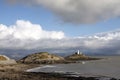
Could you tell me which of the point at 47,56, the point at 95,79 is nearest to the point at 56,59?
the point at 47,56

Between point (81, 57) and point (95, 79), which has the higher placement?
point (81, 57)

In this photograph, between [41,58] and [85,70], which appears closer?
[85,70]

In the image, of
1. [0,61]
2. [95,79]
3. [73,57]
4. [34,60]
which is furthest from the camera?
[73,57]

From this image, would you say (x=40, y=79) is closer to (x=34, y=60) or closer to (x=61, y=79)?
(x=61, y=79)

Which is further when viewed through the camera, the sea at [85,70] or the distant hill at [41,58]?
the distant hill at [41,58]

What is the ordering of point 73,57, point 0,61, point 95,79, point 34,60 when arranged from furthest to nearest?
1. point 73,57
2. point 34,60
3. point 0,61
4. point 95,79

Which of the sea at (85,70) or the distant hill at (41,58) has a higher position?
the distant hill at (41,58)

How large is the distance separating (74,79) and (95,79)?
4148 mm

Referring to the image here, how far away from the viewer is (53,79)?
5266cm

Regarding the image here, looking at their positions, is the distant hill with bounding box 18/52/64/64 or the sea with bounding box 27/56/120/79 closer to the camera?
the sea with bounding box 27/56/120/79

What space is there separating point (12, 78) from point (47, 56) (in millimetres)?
89626

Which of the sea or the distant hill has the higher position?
the distant hill

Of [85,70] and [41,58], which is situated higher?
[41,58]

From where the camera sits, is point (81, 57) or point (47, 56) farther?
point (81, 57)
